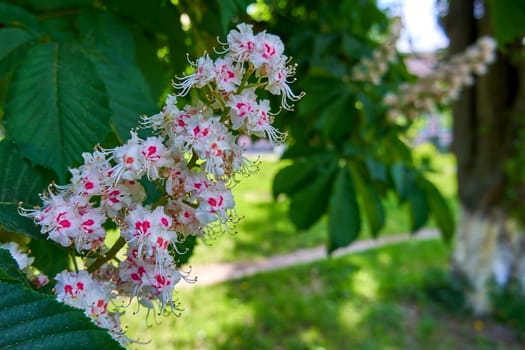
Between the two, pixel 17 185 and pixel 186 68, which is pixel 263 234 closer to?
pixel 186 68

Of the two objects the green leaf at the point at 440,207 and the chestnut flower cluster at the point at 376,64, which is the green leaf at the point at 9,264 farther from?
the chestnut flower cluster at the point at 376,64

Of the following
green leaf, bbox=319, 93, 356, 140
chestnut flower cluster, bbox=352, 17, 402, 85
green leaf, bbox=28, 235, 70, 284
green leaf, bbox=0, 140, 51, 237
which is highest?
chestnut flower cluster, bbox=352, 17, 402, 85

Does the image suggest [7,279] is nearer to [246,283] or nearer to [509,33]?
[509,33]

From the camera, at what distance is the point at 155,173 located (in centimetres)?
55

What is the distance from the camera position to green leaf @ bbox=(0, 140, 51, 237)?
647 mm

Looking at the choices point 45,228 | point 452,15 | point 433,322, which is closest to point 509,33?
point 45,228

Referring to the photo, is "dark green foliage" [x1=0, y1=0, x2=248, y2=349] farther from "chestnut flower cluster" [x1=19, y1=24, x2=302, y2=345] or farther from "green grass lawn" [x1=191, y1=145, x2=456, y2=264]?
"green grass lawn" [x1=191, y1=145, x2=456, y2=264]

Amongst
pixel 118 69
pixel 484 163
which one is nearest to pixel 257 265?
pixel 484 163

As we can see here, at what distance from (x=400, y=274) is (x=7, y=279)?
195 inches

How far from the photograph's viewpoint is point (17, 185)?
27.4 inches

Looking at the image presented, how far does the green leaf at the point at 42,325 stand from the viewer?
45 centimetres

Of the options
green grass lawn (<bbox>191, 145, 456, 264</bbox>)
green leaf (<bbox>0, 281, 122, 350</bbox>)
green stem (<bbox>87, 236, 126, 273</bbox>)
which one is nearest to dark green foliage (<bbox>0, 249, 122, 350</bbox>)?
green leaf (<bbox>0, 281, 122, 350</bbox>)

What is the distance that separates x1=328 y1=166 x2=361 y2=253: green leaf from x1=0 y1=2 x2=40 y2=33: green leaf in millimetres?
882

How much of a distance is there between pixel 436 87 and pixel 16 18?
1890mm
